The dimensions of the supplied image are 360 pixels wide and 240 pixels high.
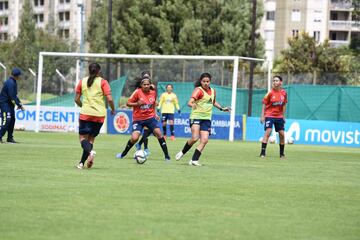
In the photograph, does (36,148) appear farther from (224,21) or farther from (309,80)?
(224,21)

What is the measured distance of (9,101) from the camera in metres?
24.6

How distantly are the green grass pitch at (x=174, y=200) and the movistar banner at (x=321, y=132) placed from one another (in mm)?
13365

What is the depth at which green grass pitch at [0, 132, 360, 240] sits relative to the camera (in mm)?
9102

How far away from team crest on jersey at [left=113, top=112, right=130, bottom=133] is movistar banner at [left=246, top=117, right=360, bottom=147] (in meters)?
4.91

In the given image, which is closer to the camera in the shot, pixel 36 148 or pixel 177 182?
pixel 177 182

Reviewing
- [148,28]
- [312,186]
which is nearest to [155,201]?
[312,186]

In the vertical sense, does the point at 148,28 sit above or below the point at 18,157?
above

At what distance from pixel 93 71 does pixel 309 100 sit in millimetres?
20759

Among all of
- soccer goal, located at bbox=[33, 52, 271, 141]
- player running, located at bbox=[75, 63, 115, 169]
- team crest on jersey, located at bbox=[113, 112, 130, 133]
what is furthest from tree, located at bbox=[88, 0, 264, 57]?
player running, located at bbox=[75, 63, 115, 169]

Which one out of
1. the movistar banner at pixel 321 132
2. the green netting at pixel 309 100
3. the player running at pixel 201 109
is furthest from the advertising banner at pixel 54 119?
the player running at pixel 201 109

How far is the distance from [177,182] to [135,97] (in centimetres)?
502

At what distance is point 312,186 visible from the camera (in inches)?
549

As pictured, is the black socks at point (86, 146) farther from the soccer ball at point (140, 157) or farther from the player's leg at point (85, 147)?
the soccer ball at point (140, 157)

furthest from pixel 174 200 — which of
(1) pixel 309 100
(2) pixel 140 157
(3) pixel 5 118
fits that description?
(1) pixel 309 100
